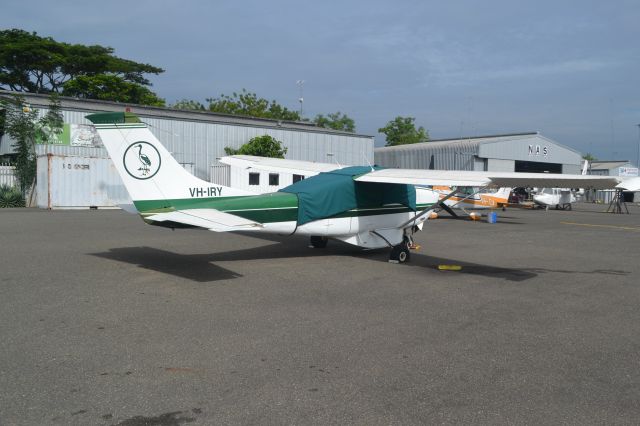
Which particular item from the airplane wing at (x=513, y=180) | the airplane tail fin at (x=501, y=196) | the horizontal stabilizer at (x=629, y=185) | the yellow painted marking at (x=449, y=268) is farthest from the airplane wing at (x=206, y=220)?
the airplane tail fin at (x=501, y=196)

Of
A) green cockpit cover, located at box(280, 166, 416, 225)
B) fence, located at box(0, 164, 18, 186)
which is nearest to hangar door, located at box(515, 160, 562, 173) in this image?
green cockpit cover, located at box(280, 166, 416, 225)

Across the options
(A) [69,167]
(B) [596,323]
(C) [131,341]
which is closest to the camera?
(C) [131,341]

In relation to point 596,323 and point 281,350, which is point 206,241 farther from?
point 596,323

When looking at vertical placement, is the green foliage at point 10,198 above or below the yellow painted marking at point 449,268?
above

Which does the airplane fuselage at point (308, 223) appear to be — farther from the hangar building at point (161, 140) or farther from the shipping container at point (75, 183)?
the shipping container at point (75, 183)

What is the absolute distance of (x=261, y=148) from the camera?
30953 mm

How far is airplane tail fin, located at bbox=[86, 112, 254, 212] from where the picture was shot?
8.59 meters

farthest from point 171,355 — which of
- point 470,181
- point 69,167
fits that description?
point 69,167

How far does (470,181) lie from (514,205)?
99.7 feet

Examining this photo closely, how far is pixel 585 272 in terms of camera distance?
9.66m

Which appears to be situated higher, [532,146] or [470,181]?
[532,146]

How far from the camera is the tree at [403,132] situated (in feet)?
262

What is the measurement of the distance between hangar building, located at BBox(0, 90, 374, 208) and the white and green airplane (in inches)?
399

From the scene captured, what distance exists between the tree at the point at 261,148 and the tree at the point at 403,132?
51074 mm
